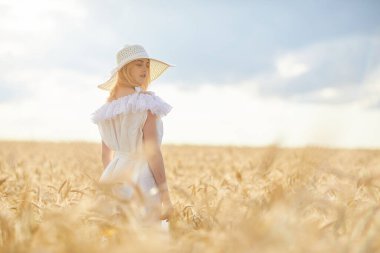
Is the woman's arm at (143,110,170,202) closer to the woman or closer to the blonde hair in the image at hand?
the woman

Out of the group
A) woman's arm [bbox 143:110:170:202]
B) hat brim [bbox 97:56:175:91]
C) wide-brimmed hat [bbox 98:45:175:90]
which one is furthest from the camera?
hat brim [bbox 97:56:175:91]

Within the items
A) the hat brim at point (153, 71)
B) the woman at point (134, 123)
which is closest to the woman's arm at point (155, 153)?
the woman at point (134, 123)

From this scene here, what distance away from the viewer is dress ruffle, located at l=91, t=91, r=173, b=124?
135 inches

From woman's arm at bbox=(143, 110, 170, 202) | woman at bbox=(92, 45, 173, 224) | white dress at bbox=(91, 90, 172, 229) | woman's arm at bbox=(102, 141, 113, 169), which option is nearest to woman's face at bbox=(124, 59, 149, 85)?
woman at bbox=(92, 45, 173, 224)

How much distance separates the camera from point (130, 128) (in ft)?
11.6

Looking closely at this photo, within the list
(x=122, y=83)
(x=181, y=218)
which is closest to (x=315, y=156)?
(x=181, y=218)

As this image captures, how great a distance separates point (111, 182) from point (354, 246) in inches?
33.2

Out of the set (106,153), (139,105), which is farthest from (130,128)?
(106,153)

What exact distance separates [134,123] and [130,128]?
0.16ft

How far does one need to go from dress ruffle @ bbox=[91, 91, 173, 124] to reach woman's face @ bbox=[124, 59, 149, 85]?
209mm

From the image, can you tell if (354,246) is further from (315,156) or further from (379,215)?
(379,215)

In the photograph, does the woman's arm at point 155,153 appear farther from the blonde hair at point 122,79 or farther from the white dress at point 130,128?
the blonde hair at point 122,79

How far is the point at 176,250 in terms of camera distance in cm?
166

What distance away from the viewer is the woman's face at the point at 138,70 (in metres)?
3.71
